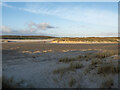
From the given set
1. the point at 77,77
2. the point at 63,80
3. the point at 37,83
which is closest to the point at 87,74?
the point at 77,77

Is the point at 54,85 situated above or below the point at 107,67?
below

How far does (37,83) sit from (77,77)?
72.5 inches

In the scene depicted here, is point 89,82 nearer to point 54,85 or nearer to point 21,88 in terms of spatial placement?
point 54,85

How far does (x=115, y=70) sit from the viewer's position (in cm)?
550

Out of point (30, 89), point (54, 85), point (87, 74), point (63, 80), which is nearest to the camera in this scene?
point (30, 89)

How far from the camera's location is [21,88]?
14.2 feet

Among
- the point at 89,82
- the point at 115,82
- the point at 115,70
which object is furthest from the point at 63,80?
the point at 115,70

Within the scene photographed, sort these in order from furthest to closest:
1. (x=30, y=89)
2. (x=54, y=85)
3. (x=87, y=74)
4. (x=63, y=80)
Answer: (x=87, y=74) < (x=63, y=80) < (x=54, y=85) < (x=30, y=89)

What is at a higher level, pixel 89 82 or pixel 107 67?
pixel 107 67

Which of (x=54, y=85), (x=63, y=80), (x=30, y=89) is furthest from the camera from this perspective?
(x=63, y=80)

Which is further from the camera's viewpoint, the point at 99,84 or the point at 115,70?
the point at 115,70

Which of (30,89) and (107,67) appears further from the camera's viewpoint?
(107,67)

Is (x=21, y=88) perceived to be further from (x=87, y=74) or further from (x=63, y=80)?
(x=87, y=74)

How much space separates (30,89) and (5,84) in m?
1.04
